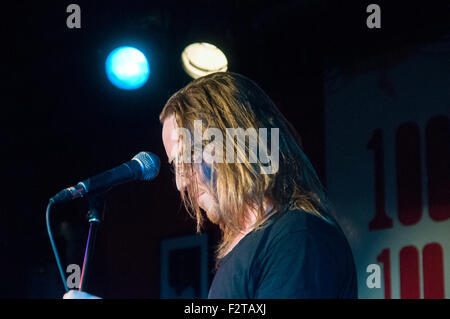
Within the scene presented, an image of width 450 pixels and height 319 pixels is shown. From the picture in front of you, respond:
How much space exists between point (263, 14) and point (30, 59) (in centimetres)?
169

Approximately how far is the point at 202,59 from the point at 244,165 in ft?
6.90

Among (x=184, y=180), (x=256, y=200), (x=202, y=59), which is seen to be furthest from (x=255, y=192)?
(x=202, y=59)

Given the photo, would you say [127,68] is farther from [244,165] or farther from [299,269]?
[299,269]

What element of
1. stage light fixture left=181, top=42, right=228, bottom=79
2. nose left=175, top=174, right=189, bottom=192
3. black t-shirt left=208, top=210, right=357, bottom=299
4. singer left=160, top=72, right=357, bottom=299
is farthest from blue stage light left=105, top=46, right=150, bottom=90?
black t-shirt left=208, top=210, right=357, bottom=299

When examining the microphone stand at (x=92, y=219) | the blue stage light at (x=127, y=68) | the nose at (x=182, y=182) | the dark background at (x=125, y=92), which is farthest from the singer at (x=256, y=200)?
the blue stage light at (x=127, y=68)

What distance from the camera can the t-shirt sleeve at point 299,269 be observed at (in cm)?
108

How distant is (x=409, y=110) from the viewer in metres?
3.16

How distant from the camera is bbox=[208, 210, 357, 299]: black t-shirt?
108 centimetres

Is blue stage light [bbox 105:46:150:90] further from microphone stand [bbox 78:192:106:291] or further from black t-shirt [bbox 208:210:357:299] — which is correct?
black t-shirt [bbox 208:210:357:299]

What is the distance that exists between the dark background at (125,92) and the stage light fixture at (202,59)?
5 centimetres

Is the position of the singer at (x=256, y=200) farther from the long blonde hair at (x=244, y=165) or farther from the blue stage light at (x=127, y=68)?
the blue stage light at (x=127, y=68)
